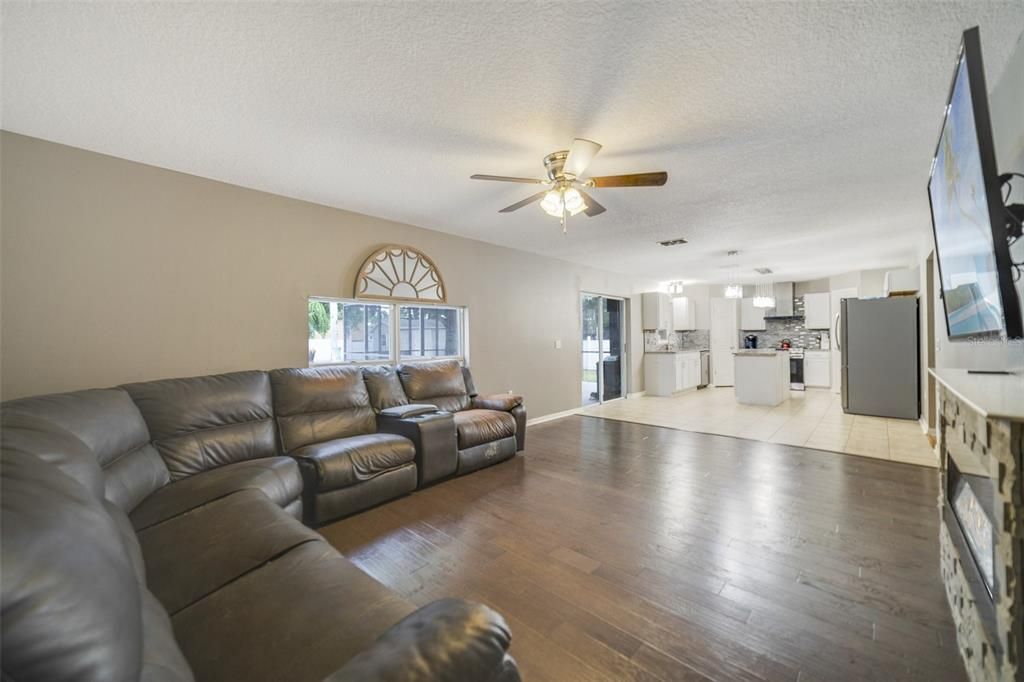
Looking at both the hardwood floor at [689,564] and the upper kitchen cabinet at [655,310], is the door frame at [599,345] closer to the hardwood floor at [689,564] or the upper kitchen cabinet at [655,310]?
the upper kitchen cabinet at [655,310]

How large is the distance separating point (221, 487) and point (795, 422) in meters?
6.41

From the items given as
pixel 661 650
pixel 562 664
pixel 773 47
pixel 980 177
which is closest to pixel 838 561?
pixel 661 650

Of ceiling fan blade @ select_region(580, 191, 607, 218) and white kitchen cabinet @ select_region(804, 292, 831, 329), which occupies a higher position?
ceiling fan blade @ select_region(580, 191, 607, 218)

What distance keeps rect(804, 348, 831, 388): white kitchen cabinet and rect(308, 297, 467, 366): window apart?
7.69 meters

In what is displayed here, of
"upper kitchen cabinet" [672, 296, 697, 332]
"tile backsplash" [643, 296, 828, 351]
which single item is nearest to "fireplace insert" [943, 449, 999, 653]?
"tile backsplash" [643, 296, 828, 351]

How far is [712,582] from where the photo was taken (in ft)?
6.39

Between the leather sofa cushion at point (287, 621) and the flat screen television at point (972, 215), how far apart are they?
2.06 m

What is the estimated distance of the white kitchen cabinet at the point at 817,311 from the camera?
26.3ft

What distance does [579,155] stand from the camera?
7.51ft

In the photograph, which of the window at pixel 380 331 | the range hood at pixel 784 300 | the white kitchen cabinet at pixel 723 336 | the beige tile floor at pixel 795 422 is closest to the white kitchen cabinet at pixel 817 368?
the beige tile floor at pixel 795 422

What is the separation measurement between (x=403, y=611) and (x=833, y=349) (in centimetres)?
953

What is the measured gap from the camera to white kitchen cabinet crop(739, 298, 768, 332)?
8.97m

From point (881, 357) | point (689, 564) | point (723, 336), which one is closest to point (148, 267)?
point (689, 564)

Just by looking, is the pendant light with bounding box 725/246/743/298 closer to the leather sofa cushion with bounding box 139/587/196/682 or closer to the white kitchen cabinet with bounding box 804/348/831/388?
the white kitchen cabinet with bounding box 804/348/831/388
